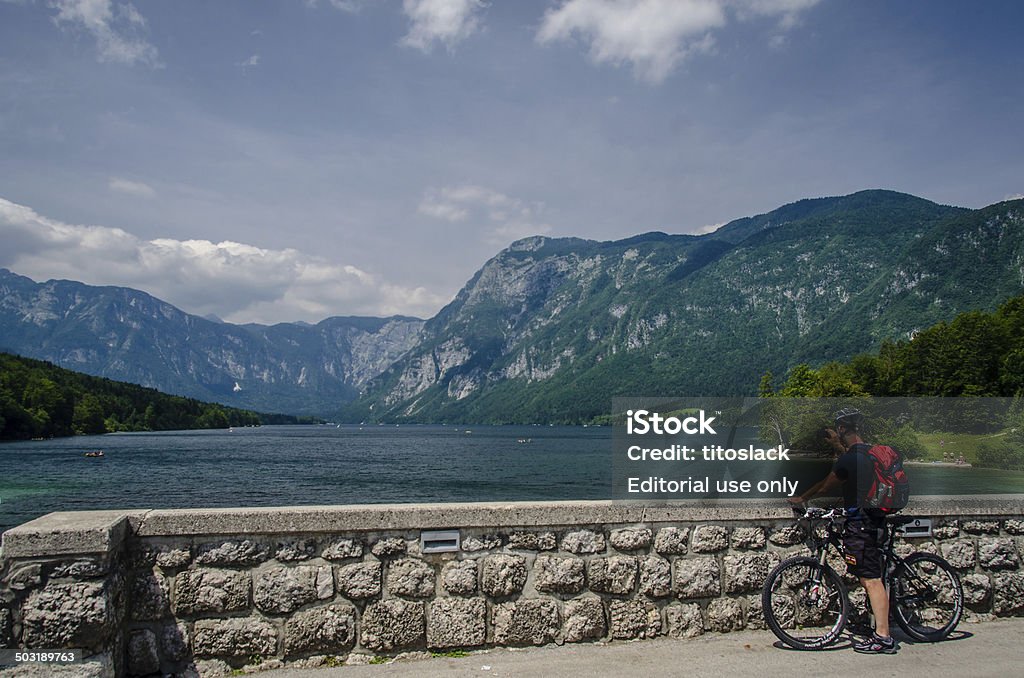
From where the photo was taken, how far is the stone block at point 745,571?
222 inches

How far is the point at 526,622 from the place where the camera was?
5.31 metres

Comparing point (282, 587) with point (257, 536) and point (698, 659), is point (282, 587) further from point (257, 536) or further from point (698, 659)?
point (698, 659)

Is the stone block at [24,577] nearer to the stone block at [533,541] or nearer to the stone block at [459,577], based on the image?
the stone block at [459,577]

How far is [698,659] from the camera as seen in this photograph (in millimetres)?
5133

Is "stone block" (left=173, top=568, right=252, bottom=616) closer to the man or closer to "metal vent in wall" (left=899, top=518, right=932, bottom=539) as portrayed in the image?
the man

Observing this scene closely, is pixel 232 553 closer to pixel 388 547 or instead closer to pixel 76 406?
pixel 388 547

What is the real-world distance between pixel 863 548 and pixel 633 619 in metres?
1.73

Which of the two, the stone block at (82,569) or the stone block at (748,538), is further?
the stone block at (748,538)

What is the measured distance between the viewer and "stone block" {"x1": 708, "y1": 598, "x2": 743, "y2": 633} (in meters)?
5.60

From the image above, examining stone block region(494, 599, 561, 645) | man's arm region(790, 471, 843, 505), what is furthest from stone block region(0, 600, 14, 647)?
man's arm region(790, 471, 843, 505)

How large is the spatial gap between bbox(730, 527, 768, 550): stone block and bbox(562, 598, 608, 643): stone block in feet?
3.72

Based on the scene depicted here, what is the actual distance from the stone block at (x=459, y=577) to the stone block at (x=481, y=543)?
95mm

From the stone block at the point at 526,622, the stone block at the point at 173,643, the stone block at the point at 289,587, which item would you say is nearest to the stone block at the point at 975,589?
the stone block at the point at 526,622

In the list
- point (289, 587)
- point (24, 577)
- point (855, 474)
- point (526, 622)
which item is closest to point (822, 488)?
point (855, 474)
